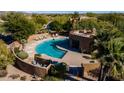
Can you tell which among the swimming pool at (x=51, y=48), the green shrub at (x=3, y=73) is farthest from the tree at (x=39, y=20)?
the green shrub at (x=3, y=73)

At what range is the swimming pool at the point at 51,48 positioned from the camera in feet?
86.5

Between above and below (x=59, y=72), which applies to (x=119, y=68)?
above

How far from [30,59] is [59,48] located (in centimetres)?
496

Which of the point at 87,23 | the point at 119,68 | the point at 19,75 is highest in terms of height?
the point at 87,23

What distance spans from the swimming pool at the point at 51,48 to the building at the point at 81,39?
4.77 feet

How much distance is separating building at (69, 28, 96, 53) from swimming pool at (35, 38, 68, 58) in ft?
4.77

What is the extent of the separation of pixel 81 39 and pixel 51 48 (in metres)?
3.72

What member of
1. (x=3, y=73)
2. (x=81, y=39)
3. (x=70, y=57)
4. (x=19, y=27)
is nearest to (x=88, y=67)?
(x=70, y=57)

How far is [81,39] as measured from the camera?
92.3ft
